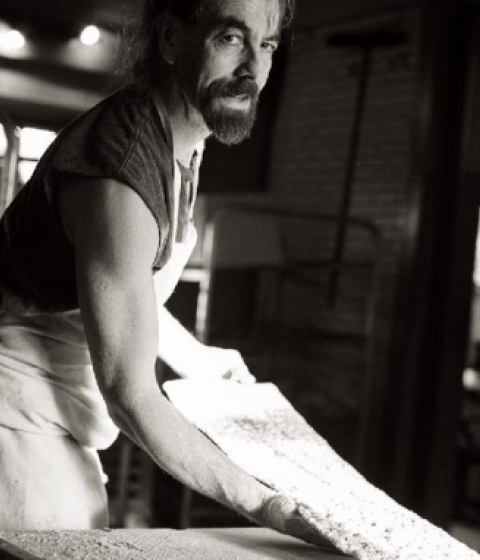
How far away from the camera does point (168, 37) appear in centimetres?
165

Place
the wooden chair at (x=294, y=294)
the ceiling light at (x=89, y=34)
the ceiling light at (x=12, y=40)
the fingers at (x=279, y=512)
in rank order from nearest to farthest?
the fingers at (x=279, y=512) → the ceiling light at (x=12, y=40) → the ceiling light at (x=89, y=34) → the wooden chair at (x=294, y=294)

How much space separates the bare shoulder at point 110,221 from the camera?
1.39 meters

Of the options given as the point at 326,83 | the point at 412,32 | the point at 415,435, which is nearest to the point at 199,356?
the point at 415,435

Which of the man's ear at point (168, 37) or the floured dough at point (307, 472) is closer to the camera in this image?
the floured dough at point (307, 472)

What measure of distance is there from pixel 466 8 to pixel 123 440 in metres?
2.32

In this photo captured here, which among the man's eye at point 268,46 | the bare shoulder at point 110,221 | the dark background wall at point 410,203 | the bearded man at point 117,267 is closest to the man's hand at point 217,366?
the bearded man at point 117,267

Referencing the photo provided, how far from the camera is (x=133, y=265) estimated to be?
1.39 m

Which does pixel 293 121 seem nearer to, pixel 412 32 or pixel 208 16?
pixel 412 32

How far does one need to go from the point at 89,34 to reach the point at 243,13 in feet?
8.22

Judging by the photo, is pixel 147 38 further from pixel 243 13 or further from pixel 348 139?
Answer: pixel 348 139

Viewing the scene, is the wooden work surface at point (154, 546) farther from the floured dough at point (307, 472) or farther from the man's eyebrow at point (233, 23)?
the man's eyebrow at point (233, 23)

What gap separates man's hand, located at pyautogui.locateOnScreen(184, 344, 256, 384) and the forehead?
0.56 metres

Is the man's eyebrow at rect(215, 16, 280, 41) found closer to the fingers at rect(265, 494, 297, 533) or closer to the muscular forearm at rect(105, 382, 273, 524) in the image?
the muscular forearm at rect(105, 382, 273, 524)

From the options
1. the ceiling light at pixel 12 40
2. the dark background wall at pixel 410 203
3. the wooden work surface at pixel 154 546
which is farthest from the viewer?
the dark background wall at pixel 410 203
